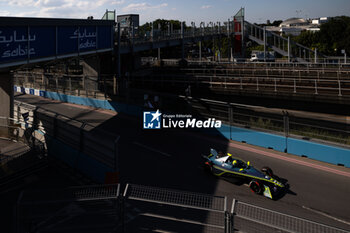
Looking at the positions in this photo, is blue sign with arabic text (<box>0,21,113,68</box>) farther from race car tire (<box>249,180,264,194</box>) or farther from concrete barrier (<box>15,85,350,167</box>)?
race car tire (<box>249,180,264,194</box>)

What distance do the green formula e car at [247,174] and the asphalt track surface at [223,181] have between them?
0.83 ft

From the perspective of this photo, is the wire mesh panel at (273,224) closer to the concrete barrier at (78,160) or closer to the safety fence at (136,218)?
the safety fence at (136,218)

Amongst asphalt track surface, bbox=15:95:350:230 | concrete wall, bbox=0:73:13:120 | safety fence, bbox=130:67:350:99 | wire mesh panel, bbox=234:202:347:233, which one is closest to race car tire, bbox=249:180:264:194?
asphalt track surface, bbox=15:95:350:230

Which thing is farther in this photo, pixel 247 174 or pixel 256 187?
pixel 247 174

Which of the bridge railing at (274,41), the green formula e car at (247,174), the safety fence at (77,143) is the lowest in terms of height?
the green formula e car at (247,174)

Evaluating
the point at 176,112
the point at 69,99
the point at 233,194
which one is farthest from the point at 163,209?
the point at 69,99

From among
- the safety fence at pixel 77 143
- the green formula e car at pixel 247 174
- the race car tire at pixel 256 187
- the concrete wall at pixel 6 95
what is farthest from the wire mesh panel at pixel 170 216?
the concrete wall at pixel 6 95

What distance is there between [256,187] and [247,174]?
56cm

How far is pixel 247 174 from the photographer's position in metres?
10.8

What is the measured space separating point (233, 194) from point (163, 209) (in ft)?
8.59

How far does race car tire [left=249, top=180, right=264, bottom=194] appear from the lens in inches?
407

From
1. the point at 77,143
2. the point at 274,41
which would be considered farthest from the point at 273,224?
the point at 274,41

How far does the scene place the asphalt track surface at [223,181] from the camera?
32.4ft

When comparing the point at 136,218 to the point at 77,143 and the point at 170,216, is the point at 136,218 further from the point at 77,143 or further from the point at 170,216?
the point at 77,143
